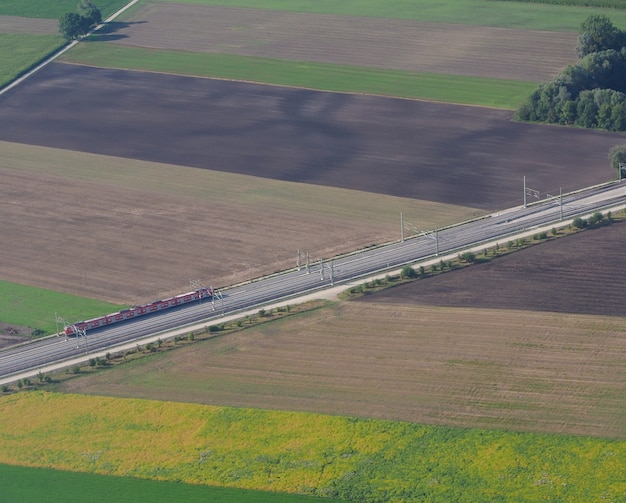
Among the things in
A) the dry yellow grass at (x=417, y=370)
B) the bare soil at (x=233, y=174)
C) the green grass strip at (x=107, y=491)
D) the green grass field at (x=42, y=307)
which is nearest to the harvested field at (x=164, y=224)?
the bare soil at (x=233, y=174)

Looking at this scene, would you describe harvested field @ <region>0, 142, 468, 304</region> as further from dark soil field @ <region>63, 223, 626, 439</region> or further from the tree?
the tree

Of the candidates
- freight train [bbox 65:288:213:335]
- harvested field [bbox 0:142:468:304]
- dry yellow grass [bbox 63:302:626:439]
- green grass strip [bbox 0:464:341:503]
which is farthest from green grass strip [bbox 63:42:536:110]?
green grass strip [bbox 0:464:341:503]

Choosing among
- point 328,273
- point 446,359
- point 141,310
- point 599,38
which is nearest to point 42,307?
point 141,310

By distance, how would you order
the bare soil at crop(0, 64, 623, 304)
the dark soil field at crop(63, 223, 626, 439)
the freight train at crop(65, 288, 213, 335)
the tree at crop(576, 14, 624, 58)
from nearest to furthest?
the dark soil field at crop(63, 223, 626, 439) → the freight train at crop(65, 288, 213, 335) → the bare soil at crop(0, 64, 623, 304) → the tree at crop(576, 14, 624, 58)

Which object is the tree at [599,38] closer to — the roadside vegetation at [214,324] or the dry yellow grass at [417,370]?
the roadside vegetation at [214,324]

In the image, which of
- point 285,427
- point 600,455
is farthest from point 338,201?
point 600,455

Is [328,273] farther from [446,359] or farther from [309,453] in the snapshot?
[309,453]
